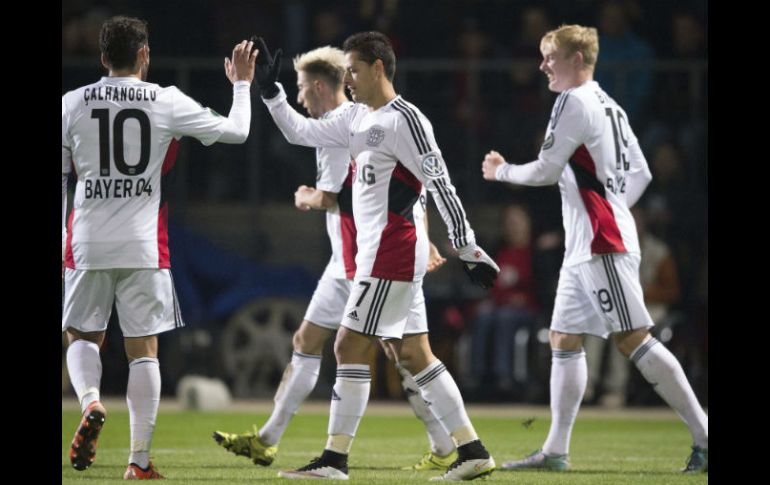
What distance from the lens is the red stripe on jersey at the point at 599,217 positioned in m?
8.05

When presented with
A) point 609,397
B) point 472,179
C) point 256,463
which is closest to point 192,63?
point 472,179

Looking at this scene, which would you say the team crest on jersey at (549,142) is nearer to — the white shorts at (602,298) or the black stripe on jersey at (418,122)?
the white shorts at (602,298)

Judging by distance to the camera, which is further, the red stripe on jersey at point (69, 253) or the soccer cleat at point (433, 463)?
the soccer cleat at point (433, 463)

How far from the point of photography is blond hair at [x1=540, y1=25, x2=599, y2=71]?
26.9 feet

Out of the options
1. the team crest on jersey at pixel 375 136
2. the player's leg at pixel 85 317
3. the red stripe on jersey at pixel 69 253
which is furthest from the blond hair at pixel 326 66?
the player's leg at pixel 85 317

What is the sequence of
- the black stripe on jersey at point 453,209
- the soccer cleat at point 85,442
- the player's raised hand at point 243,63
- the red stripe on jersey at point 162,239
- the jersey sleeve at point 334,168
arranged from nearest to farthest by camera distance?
the soccer cleat at point 85,442 < the black stripe on jersey at point 453,209 < the red stripe on jersey at point 162,239 < the player's raised hand at point 243,63 < the jersey sleeve at point 334,168

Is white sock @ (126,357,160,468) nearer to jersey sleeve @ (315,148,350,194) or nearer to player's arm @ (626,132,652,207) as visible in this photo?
jersey sleeve @ (315,148,350,194)

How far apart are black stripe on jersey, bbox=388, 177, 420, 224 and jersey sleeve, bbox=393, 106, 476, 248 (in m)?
0.10

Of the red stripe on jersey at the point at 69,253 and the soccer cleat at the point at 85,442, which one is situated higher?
the red stripe on jersey at the point at 69,253

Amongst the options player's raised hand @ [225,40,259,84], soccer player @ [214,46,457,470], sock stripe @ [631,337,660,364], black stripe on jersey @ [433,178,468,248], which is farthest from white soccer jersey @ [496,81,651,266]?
player's raised hand @ [225,40,259,84]

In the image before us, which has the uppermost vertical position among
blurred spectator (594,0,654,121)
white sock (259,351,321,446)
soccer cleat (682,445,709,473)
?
blurred spectator (594,0,654,121)
